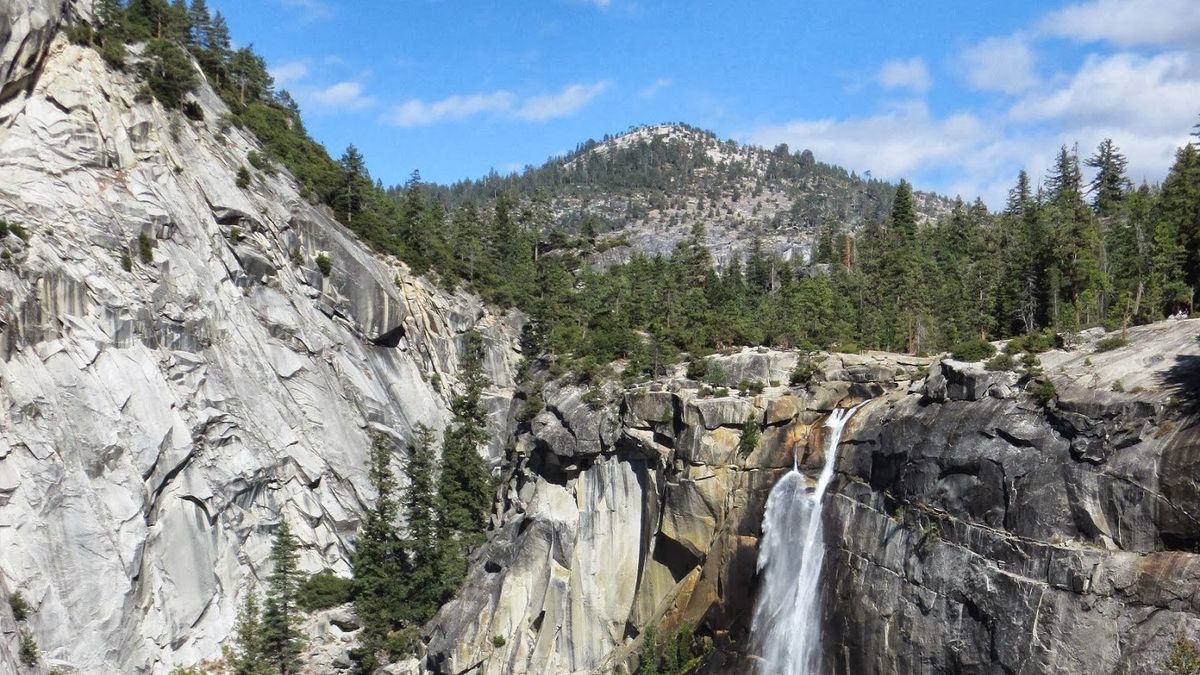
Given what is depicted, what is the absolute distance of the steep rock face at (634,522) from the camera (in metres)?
46.9

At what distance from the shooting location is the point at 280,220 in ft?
205

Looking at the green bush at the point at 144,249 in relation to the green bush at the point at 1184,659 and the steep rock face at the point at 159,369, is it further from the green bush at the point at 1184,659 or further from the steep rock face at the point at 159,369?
the green bush at the point at 1184,659

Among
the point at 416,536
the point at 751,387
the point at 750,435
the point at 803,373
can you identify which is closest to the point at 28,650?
the point at 416,536

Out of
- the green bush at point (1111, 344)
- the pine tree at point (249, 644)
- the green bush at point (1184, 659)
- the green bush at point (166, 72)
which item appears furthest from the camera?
the green bush at point (166, 72)

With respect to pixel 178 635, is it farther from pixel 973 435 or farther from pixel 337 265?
pixel 973 435

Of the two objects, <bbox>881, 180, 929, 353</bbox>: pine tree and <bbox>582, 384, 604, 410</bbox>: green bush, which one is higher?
<bbox>881, 180, 929, 353</bbox>: pine tree

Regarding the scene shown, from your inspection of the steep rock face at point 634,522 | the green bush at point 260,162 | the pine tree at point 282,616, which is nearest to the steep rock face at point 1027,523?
the steep rock face at point 634,522

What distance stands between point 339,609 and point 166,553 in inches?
449

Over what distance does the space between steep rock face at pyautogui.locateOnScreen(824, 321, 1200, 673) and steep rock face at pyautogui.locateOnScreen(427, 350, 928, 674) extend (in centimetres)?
568

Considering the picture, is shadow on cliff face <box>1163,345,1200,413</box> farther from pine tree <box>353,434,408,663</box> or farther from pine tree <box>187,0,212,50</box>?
pine tree <box>187,0,212,50</box>

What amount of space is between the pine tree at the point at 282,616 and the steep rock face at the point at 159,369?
3.20 metres

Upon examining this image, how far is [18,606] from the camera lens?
130 ft

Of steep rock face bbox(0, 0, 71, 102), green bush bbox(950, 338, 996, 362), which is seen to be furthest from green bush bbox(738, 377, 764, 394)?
steep rock face bbox(0, 0, 71, 102)

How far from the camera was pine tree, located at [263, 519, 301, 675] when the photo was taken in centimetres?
4669
